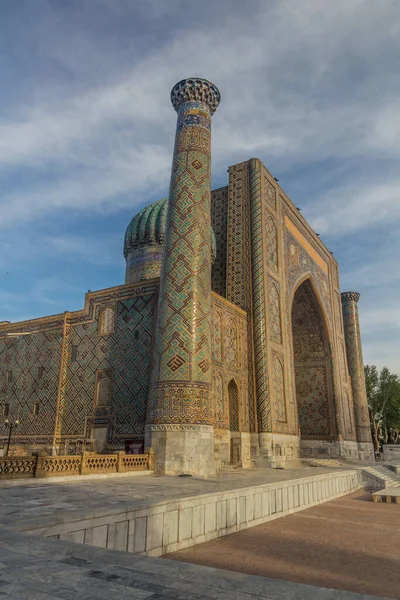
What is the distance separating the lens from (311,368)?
19344 mm

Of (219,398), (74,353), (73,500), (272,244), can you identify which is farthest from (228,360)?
(73,500)

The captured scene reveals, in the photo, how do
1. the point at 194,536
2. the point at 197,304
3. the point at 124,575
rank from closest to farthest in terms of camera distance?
1. the point at 124,575
2. the point at 194,536
3. the point at 197,304

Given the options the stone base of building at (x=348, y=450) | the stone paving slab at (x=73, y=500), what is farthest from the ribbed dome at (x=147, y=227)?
the stone paving slab at (x=73, y=500)

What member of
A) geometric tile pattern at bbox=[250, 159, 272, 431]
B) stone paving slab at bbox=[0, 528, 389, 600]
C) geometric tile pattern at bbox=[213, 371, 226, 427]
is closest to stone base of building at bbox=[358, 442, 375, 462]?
geometric tile pattern at bbox=[250, 159, 272, 431]

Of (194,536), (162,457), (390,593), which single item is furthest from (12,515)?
(162,457)

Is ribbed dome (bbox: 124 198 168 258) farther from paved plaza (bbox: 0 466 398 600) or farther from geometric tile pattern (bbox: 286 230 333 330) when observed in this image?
paved plaza (bbox: 0 466 398 600)

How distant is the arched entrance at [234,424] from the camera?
470 inches

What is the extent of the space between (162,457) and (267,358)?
5418 mm

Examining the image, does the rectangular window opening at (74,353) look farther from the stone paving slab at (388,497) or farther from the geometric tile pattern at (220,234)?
the stone paving slab at (388,497)

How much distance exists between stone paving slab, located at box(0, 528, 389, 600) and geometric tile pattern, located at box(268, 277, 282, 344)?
12215 mm

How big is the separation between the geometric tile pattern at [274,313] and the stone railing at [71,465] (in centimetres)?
667

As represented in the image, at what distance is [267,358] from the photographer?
1332 centimetres

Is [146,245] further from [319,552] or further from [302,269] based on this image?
[319,552]

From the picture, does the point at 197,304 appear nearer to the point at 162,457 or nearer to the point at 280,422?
the point at 162,457
